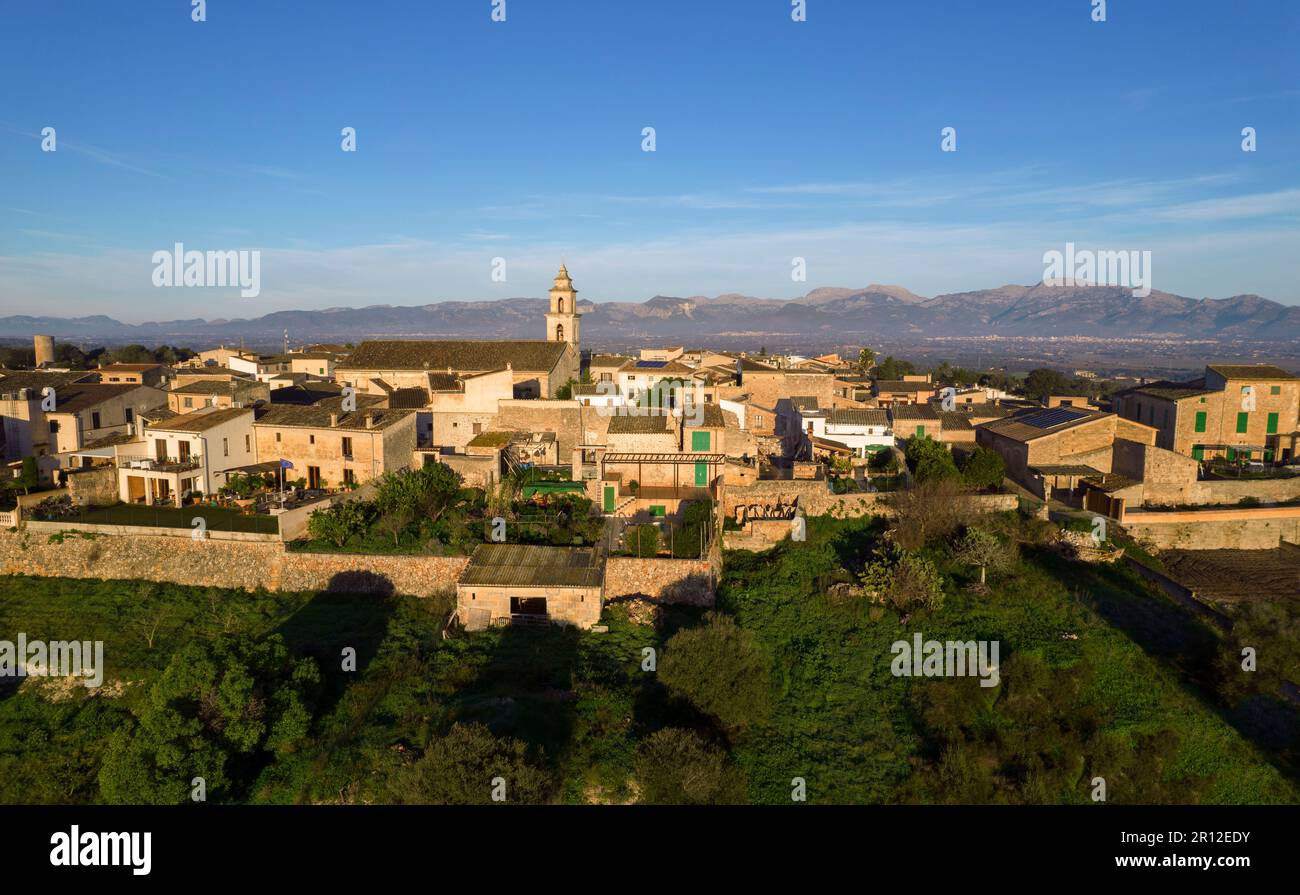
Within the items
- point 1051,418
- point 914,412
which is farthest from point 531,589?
point 1051,418

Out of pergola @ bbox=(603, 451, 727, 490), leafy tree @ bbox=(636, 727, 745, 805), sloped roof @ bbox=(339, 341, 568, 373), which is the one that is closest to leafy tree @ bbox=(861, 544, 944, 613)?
leafy tree @ bbox=(636, 727, 745, 805)

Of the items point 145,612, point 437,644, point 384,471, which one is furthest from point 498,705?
point 384,471

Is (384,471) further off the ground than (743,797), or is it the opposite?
(384,471)

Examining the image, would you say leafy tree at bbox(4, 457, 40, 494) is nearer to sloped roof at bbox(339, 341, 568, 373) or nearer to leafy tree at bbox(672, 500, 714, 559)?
Result: sloped roof at bbox(339, 341, 568, 373)

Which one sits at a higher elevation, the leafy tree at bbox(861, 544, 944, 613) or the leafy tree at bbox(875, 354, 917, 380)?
the leafy tree at bbox(875, 354, 917, 380)

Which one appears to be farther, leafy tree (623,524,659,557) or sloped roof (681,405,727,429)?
sloped roof (681,405,727,429)

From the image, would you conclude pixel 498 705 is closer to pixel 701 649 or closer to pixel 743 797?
pixel 701 649
